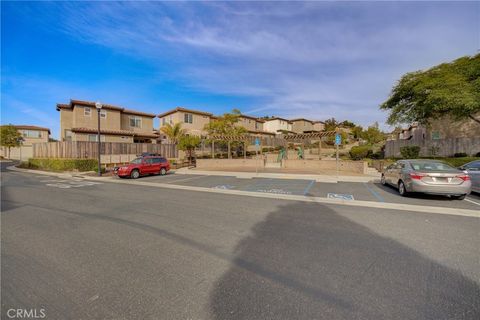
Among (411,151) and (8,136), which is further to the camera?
(8,136)

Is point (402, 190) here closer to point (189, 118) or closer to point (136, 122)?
point (189, 118)

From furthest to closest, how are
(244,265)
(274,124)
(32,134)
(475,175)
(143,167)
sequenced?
(274,124) < (32,134) < (143,167) < (475,175) < (244,265)

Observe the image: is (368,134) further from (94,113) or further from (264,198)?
(94,113)

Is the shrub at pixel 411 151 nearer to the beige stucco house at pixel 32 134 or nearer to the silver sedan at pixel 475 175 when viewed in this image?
the silver sedan at pixel 475 175

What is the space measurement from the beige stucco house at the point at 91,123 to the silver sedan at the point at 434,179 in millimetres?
28895

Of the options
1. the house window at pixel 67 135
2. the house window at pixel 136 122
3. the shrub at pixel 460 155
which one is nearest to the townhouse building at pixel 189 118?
the house window at pixel 136 122

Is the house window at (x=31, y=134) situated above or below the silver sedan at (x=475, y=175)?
above

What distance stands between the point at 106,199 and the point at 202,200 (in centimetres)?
400

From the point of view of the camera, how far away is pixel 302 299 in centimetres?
Answer: 265

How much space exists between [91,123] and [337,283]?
32.3 meters

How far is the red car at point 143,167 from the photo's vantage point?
16.1 metres

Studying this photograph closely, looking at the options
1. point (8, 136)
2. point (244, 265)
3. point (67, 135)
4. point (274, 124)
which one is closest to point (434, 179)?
point (244, 265)

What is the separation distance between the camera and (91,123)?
89.8 feet

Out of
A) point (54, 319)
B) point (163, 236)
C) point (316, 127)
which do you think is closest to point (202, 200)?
point (163, 236)
